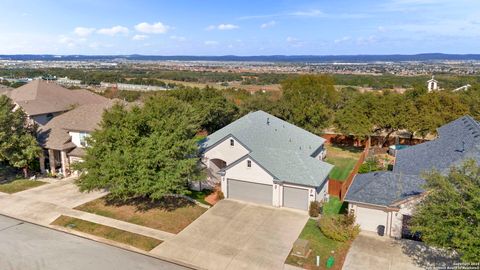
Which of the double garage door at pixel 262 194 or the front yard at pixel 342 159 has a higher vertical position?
the double garage door at pixel 262 194

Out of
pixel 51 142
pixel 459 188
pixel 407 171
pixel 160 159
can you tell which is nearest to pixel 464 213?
pixel 459 188

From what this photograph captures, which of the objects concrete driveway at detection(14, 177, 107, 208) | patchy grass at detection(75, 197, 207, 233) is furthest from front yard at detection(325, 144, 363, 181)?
concrete driveway at detection(14, 177, 107, 208)

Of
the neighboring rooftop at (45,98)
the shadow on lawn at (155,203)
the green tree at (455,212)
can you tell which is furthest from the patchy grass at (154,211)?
the neighboring rooftop at (45,98)

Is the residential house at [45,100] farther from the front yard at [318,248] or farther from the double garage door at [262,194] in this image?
the front yard at [318,248]

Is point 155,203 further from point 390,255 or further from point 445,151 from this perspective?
point 445,151

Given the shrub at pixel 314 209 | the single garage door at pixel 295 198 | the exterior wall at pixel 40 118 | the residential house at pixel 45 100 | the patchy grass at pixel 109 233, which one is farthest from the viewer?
the residential house at pixel 45 100

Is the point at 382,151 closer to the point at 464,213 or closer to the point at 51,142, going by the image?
the point at 464,213

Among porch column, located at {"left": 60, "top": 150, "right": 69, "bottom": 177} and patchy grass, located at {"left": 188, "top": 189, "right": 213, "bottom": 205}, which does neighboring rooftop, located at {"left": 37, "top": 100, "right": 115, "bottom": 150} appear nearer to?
porch column, located at {"left": 60, "top": 150, "right": 69, "bottom": 177}
